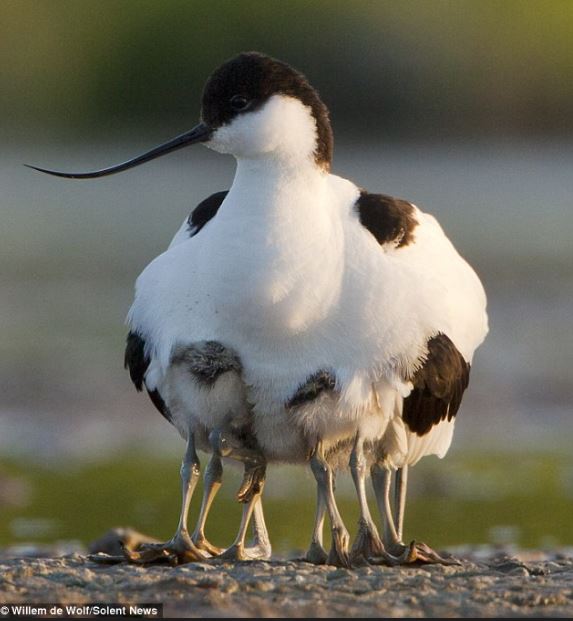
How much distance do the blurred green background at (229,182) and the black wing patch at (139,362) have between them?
1.84 m

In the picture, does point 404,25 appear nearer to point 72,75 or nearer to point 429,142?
point 429,142

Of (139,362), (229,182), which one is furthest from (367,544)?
(229,182)

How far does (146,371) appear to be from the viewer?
748 cm

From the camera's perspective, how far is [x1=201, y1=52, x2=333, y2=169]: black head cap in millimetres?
7113

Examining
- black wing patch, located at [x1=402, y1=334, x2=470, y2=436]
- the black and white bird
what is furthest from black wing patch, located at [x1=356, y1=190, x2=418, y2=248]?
black wing patch, located at [x1=402, y1=334, x2=470, y2=436]

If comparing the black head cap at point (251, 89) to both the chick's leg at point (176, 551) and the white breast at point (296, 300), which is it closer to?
the white breast at point (296, 300)

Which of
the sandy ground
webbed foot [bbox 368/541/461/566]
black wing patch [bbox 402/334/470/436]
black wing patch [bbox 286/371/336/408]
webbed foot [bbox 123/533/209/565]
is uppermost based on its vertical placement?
black wing patch [bbox 402/334/470/436]

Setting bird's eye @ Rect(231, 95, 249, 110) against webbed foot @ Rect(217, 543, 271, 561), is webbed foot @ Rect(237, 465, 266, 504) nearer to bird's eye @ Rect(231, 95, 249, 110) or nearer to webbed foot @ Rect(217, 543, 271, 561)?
webbed foot @ Rect(217, 543, 271, 561)

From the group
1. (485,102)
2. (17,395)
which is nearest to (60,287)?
(17,395)

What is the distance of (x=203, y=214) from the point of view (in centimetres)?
784

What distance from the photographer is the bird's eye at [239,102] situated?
7.11 metres

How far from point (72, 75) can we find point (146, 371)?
27.2 meters

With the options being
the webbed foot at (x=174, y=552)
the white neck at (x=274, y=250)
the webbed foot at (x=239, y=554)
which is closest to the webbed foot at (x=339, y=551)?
the webbed foot at (x=239, y=554)

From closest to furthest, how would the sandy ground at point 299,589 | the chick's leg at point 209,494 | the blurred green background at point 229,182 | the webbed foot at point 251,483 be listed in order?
the sandy ground at point 299,589
the chick's leg at point 209,494
the webbed foot at point 251,483
the blurred green background at point 229,182
